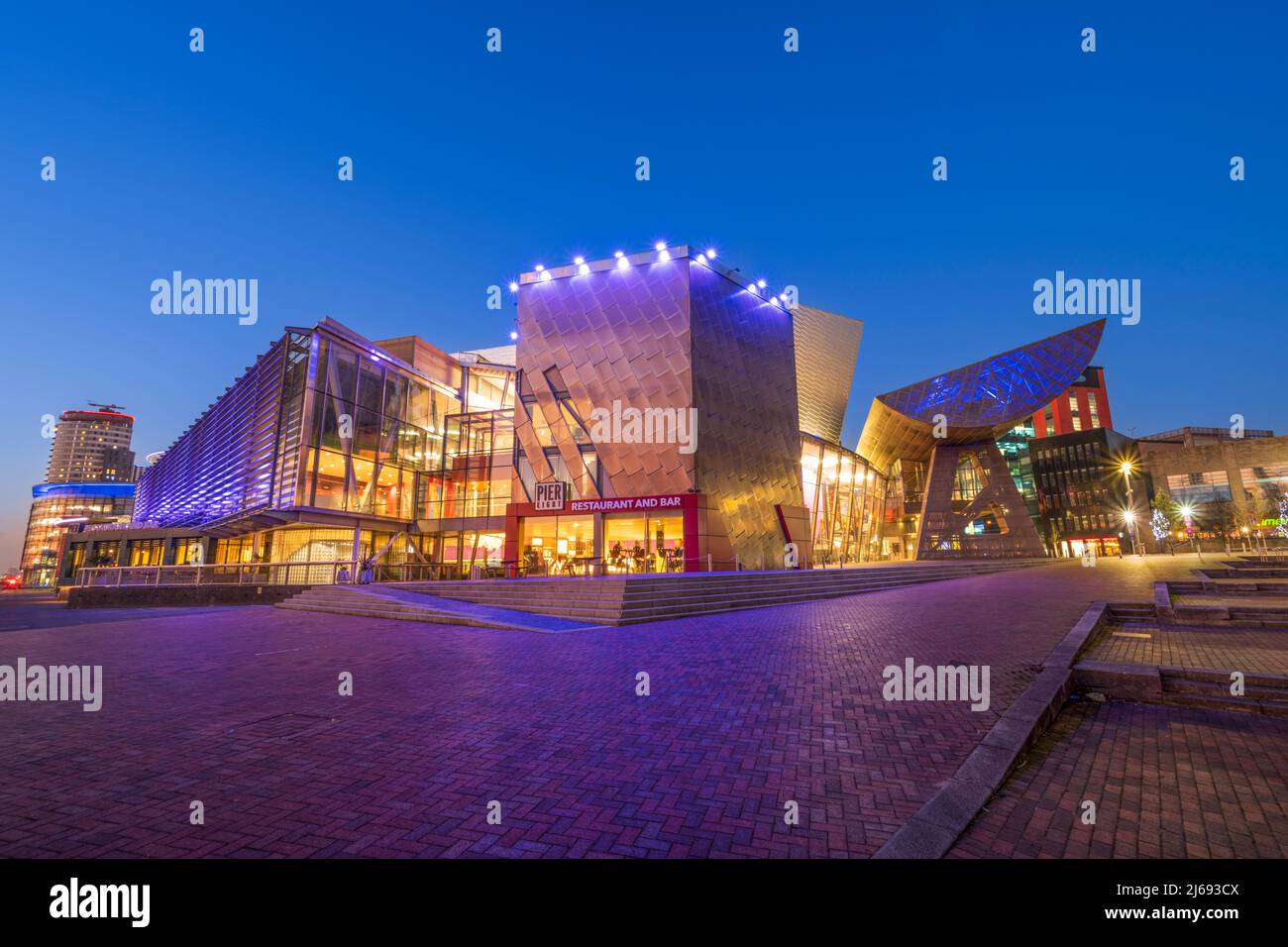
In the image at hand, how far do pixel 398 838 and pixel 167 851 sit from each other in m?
1.26

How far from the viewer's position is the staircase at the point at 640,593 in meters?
15.5

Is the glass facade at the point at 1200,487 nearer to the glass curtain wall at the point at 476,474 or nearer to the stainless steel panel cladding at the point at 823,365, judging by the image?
the stainless steel panel cladding at the point at 823,365

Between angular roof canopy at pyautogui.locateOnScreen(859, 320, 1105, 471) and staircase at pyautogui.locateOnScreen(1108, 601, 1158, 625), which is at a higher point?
angular roof canopy at pyautogui.locateOnScreen(859, 320, 1105, 471)

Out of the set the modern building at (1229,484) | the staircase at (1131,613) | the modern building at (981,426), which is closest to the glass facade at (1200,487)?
the modern building at (1229,484)

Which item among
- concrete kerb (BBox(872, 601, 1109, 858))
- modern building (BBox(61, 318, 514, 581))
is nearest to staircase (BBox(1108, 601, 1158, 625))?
concrete kerb (BBox(872, 601, 1109, 858))

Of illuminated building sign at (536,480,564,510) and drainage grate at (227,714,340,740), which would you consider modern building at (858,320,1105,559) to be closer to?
illuminated building sign at (536,480,564,510)

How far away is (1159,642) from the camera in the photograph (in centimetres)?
931

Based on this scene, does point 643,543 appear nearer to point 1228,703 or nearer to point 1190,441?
point 1228,703

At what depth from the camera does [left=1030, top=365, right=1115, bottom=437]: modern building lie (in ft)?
357

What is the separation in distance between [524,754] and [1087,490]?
11085 centimetres

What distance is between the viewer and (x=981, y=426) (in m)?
45.8

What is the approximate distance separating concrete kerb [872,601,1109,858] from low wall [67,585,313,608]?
23199mm

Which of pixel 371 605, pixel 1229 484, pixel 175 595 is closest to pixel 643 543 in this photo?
pixel 371 605
